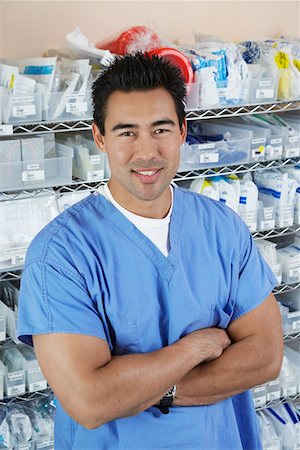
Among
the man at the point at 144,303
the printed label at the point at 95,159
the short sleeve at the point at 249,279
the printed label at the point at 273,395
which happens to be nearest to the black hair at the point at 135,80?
the man at the point at 144,303

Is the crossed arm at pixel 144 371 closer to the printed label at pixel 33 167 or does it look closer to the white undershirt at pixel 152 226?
the white undershirt at pixel 152 226

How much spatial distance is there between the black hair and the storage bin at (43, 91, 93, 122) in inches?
29.0

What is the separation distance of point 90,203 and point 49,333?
35 cm

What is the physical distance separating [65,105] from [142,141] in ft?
2.93

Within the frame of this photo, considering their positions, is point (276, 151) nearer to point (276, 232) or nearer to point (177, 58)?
point (276, 232)

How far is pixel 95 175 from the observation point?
2.54 m

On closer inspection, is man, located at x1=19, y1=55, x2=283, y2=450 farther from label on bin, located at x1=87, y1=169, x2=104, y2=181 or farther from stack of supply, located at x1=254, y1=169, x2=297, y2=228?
stack of supply, located at x1=254, y1=169, x2=297, y2=228

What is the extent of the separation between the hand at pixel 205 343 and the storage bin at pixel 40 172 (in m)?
1.03

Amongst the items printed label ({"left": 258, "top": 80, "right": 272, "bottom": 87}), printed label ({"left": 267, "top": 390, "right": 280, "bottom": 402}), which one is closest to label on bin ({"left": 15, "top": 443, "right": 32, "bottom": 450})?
printed label ({"left": 267, "top": 390, "right": 280, "bottom": 402})

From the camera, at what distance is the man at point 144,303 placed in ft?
4.81

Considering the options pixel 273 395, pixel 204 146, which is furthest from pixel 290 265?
pixel 204 146

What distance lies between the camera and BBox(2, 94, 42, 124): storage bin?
7.55 feet

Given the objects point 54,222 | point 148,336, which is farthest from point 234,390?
point 54,222

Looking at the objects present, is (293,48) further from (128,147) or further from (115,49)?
(128,147)
